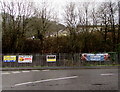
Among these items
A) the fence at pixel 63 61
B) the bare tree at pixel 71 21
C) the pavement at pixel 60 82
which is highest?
the bare tree at pixel 71 21

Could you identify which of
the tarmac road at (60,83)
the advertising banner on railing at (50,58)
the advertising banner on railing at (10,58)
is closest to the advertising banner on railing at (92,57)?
the advertising banner on railing at (50,58)

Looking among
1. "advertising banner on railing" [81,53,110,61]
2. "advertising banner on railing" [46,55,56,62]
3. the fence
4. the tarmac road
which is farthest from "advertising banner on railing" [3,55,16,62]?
"advertising banner on railing" [81,53,110,61]

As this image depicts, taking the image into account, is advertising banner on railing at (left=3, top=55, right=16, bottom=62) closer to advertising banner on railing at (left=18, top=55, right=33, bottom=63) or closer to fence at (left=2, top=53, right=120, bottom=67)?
advertising banner on railing at (left=18, top=55, right=33, bottom=63)

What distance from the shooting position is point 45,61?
20719 mm

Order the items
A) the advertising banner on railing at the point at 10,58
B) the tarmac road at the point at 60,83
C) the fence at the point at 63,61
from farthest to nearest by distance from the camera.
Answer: the fence at the point at 63,61, the advertising banner on railing at the point at 10,58, the tarmac road at the point at 60,83

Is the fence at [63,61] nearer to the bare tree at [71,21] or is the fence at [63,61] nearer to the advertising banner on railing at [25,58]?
the advertising banner on railing at [25,58]

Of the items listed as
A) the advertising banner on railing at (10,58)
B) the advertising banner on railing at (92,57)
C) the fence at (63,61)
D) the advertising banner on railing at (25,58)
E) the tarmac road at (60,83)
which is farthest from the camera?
the advertising banner on railing at (92,57)

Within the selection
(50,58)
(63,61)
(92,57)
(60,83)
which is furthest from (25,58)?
(60,83)

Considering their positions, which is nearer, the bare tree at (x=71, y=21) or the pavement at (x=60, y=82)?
the pavement at (x=60, y=82)

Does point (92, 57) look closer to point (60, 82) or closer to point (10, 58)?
point (10, 58)

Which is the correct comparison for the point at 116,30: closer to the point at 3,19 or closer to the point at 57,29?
the point at 57,29

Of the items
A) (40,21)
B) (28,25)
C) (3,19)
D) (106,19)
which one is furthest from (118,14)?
(3,19)

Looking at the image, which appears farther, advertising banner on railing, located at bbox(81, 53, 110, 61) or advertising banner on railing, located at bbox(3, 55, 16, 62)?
advertising banner on railing, located at bbox(81, 53, 110, 61)

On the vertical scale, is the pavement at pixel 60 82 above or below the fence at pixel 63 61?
below
